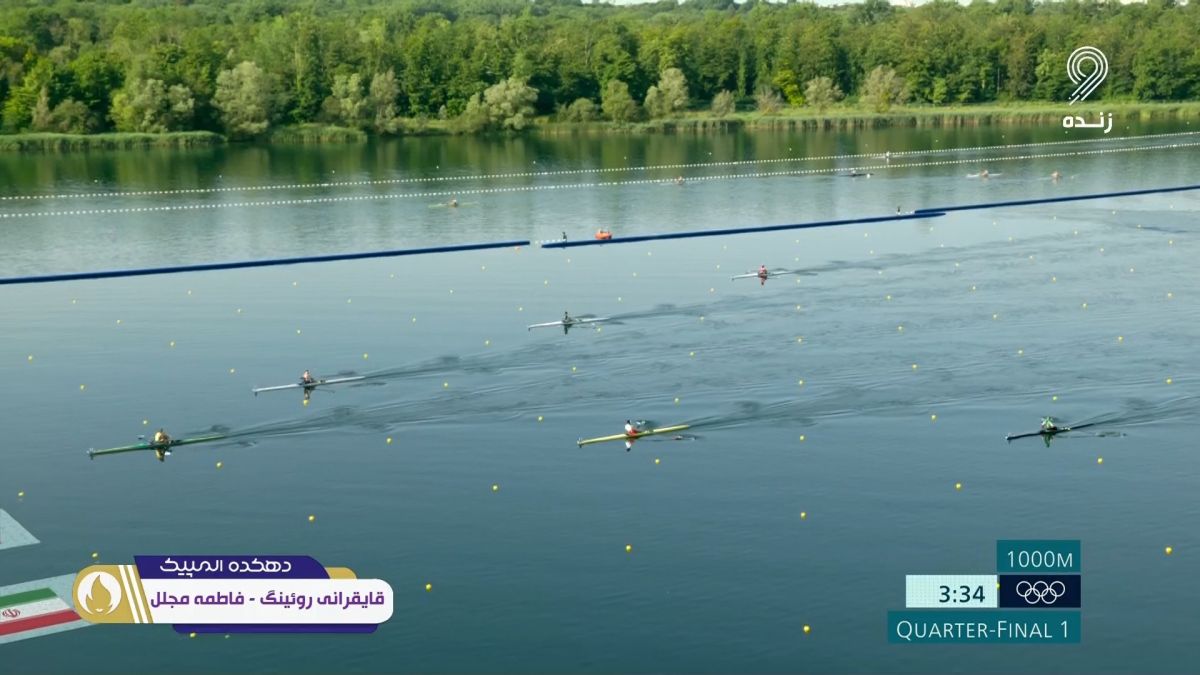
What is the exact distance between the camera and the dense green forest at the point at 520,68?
14600 centimetres

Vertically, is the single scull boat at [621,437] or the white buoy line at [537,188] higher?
the white buoy line at [537,188]

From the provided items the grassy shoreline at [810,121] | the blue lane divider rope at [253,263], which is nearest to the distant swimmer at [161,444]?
the blue lane divider rope at [253,263]

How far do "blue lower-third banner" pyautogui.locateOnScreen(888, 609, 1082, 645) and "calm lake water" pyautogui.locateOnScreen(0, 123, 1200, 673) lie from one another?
38 cm

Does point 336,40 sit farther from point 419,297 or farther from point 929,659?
point 929,659

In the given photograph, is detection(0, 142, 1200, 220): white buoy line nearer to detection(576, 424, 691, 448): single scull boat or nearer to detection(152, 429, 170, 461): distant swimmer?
detection(152, 429, 170, 461): distant swimmer
